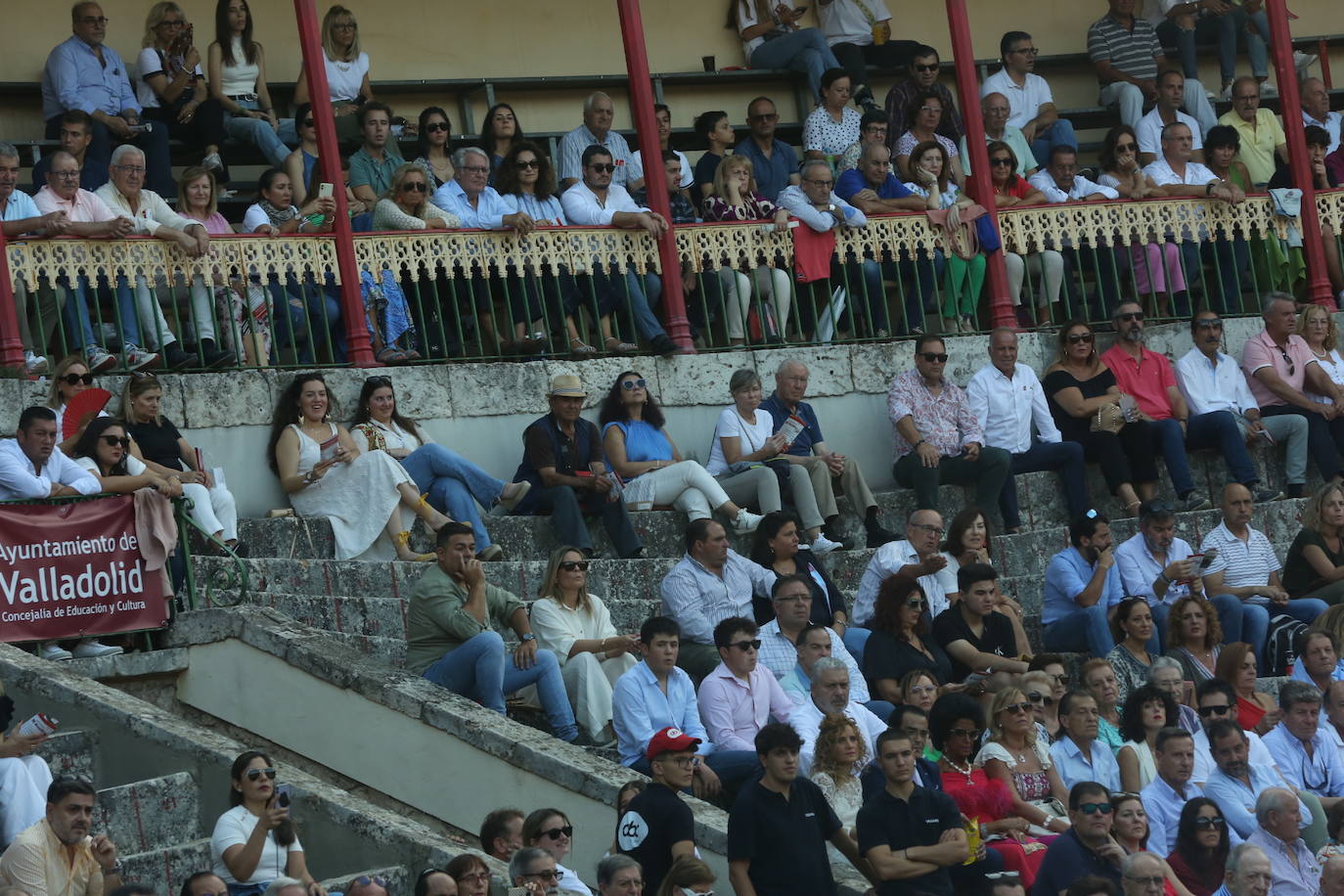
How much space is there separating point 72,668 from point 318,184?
553 cm

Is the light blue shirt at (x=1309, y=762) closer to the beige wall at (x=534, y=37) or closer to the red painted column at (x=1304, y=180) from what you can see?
the red painted column at (x=1304, y=180)

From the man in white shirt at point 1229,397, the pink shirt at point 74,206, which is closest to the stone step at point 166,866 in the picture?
the pink shirt at point 74,206

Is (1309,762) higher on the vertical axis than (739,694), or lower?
lower

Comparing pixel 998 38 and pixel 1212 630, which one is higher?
pixel 998 38

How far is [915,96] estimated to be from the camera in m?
19.8

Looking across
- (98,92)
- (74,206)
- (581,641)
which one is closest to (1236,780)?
(581,641)

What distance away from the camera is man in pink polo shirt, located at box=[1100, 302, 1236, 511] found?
17219 mm

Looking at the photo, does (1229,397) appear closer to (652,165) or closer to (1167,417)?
(1167,417)

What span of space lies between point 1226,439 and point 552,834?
8235 millimetres

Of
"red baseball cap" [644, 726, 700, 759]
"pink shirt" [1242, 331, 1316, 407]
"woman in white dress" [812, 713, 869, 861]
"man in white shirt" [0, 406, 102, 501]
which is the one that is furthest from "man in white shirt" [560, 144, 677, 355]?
"red baseball cap" [644, 726, 700, 759]

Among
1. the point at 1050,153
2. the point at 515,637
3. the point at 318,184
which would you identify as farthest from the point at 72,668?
the point at 1050,153

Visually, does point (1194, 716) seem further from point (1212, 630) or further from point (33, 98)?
point (33, 98)

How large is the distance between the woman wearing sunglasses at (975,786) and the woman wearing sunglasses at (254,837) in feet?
9.98

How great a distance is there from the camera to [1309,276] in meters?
20.1
